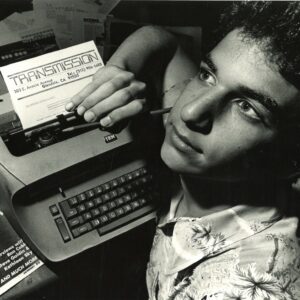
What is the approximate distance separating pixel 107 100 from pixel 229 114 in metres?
0.33

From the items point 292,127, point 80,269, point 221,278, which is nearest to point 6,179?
point 80,269

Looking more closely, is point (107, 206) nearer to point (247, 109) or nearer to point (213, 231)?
point (213, 231)

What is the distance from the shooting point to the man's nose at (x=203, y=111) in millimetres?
925

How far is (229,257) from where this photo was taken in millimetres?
973

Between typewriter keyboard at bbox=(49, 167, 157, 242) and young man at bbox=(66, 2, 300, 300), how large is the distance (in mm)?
98

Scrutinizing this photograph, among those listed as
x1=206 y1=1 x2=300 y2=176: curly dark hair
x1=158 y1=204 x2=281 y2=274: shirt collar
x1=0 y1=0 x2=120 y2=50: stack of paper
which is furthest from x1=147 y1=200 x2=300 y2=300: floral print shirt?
x1=0 y1=0 x2=120 y2=50: stack of paper

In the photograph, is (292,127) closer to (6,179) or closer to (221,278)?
(221,278)

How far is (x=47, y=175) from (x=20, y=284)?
0.94ft

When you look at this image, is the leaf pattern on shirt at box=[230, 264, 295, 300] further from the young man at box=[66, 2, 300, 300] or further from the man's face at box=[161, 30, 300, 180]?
the man's face at box=[161, 30, 300, 180]

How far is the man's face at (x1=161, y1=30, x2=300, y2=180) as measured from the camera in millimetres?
876

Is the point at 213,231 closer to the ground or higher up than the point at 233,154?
closer to the ground

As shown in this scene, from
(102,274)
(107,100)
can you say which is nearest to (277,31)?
(107,100)

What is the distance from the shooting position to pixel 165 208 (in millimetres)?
1226

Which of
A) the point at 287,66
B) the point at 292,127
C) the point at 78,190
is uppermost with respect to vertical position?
the point at 287,66
